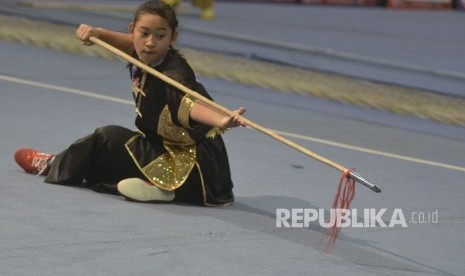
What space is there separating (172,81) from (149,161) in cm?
35

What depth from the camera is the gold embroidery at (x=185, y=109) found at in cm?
417

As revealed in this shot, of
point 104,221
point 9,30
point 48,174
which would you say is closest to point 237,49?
point 9,30

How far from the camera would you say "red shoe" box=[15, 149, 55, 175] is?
15.0 ft

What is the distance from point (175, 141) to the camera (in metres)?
4.35

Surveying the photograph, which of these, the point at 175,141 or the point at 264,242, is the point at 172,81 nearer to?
the point at 175,141

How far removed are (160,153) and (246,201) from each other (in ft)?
1.22

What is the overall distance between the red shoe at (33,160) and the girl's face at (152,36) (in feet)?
1.85

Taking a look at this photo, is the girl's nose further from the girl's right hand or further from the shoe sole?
the shoe sole

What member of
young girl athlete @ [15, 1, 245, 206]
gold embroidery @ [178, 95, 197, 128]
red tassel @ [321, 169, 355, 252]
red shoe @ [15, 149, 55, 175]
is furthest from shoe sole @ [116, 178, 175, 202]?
A: red tassel @ [321, 169, 355, 252]

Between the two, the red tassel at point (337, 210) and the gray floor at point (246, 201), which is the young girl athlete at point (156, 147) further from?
the red tassel at point (337, 210)

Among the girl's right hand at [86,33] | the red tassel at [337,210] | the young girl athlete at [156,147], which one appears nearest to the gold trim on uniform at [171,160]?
the young girl athlete at [156,147]

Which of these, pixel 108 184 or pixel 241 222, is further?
pixel 108 184

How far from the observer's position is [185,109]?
165 inches

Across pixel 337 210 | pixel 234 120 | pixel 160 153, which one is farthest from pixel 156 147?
pixel 337 210
